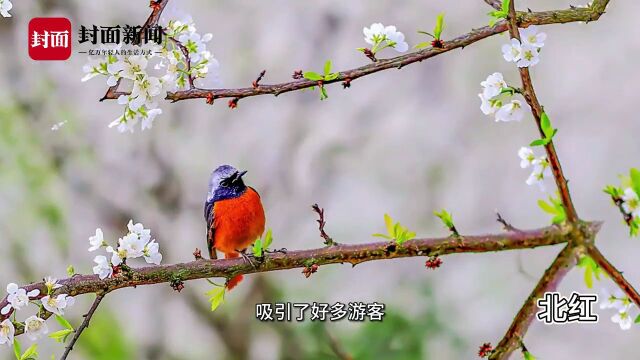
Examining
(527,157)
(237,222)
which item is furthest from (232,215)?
(527,157)

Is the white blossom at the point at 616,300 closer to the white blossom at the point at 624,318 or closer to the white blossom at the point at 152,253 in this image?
the white blossom at the point at 624,318

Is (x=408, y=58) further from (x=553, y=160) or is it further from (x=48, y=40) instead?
(x=48, y=40)

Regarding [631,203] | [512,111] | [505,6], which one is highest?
[505,6]

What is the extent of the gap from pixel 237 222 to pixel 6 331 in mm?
499

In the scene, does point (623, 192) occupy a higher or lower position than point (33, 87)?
lower

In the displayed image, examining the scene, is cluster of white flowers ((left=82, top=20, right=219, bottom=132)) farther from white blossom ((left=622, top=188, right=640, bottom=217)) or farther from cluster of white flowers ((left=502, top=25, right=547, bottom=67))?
white blossom ((left=622, top=188, right=640, bottom=217))

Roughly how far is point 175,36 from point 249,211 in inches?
15.0


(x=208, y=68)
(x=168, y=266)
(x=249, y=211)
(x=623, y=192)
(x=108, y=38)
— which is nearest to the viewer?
(x=623, y=192)

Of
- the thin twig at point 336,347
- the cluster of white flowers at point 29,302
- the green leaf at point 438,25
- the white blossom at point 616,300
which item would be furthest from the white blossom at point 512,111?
the thin twig at point 336,347

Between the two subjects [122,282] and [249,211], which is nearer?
[122,282]

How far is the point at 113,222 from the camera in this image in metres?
1.83

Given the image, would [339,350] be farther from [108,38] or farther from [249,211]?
[108,38]

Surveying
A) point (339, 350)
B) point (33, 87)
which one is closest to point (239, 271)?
point (339, 350)

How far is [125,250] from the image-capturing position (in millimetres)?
833
